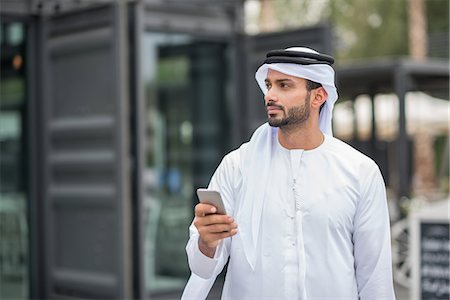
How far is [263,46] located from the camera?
24.0ft

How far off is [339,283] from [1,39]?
4.82 metres

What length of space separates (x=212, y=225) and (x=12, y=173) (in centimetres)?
465

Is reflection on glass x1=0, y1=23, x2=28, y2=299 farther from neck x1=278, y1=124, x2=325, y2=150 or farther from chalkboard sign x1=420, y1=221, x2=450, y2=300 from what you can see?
neck x1=278, y1=124, x2=325, y2=150

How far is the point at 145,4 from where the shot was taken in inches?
273

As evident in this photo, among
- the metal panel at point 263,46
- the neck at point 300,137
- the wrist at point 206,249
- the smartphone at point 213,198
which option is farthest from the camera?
the metal panel at point 263,46

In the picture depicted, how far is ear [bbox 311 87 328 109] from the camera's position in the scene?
304cm

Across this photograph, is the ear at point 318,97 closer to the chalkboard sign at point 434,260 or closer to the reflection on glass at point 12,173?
the chalkboard sign at point 434,260

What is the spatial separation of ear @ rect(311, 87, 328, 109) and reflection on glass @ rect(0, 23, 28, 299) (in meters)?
4.41

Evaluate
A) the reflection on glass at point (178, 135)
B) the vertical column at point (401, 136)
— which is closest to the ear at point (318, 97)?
the reflection on glass at point (178, 135)

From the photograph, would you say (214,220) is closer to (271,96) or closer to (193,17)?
(271,96)

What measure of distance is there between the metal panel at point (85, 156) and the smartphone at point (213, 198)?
11.8 feet

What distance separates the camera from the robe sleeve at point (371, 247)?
2.95m

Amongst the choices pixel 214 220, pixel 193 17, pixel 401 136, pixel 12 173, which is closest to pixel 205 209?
pixel 214 220

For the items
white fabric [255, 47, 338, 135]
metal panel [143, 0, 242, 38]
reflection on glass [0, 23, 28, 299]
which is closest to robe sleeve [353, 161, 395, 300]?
white fabric [255, 47, 338, 135]
